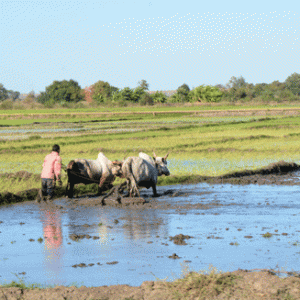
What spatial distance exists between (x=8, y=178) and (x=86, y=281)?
30.7ft

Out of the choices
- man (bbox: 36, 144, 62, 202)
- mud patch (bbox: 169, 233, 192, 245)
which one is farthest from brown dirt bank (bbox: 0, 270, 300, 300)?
man (bbox: 36, 144, 62, 202)

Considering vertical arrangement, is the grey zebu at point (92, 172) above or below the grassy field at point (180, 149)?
above

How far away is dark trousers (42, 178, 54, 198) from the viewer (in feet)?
39.2

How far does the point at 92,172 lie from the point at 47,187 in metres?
1.08

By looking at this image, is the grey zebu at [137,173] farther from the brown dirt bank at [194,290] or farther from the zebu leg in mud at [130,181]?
the brown dirt bank at [194,290]

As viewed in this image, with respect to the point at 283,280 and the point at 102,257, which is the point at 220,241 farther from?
the point at 283,280

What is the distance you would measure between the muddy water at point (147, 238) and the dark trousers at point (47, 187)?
348 millimetres

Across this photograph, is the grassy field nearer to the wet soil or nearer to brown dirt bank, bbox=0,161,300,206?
brown dirt bank, bbox=0,161,300,206

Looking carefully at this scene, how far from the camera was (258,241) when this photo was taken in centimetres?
795

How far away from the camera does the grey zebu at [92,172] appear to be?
39.3ft

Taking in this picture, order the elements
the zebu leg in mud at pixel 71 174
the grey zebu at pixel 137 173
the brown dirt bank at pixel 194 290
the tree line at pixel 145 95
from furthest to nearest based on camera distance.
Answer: the tree line at pixel 145 95, the zebu leg in mud at pixel 71 174, the grey zebu at pixel 137 173, the brown dirt bank at pixel 194 290

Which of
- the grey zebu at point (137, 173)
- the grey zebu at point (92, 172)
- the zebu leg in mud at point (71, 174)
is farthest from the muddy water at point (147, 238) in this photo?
the grey zebu at point (92, 172)

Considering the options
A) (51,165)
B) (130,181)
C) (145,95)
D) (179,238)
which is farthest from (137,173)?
(145,95)

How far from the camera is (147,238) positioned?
8.28 meters
